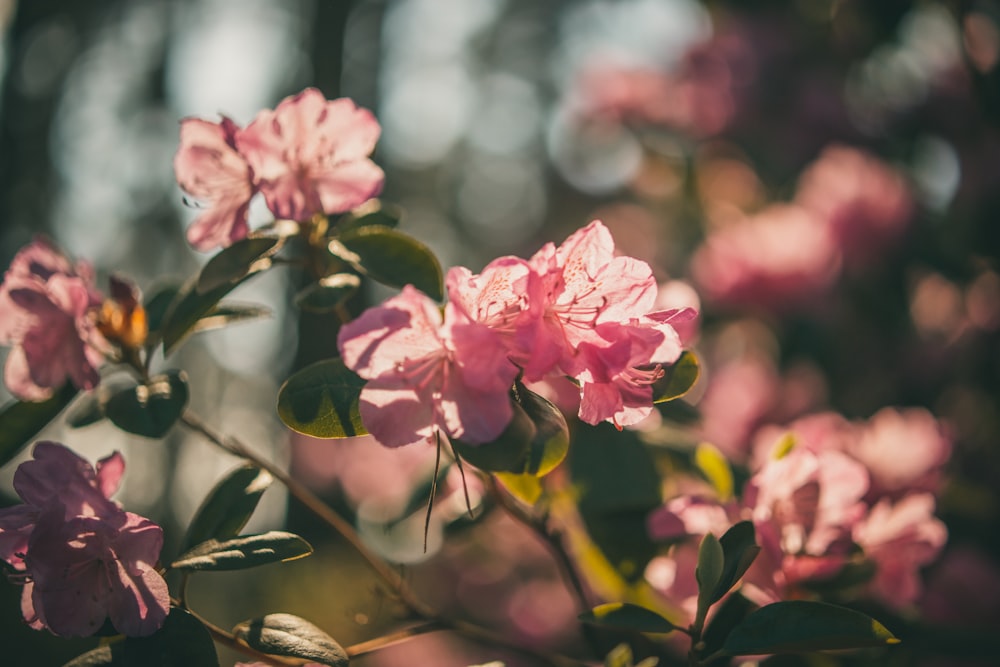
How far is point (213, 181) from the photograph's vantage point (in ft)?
3.08

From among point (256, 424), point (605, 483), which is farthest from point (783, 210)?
point (256, 424)

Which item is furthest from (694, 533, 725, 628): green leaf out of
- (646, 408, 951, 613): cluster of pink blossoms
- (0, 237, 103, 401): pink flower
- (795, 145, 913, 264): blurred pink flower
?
(795, 145, 913, 264): blurred pink flower

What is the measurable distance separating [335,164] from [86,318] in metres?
0.34

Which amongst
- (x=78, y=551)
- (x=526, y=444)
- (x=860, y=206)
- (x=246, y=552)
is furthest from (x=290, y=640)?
(x=860, y=206)

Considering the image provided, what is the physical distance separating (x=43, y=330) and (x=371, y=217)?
374 millimetres

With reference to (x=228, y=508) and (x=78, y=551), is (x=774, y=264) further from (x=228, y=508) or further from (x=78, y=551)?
(x=78, y=551)

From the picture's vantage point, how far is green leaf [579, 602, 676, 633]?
32.0 inches

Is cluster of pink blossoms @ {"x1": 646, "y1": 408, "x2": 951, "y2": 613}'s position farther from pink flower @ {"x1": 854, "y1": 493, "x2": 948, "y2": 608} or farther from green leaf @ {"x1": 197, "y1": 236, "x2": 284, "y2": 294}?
green leaf @ {"x1": 197, "y1": 236, "x2": 284, "y2": 294}

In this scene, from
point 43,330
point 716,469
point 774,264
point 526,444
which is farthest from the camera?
point 774,264

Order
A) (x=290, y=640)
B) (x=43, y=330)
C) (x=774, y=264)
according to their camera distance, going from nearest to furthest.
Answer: (x=290, y=640) < (x=43, y=330) < (x=774, y=264)

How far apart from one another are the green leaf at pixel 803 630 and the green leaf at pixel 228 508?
48 cm

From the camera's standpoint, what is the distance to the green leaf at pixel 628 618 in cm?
81

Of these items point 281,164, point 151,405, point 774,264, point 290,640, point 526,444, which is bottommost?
point 774,264

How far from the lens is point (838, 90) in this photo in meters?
2.77
